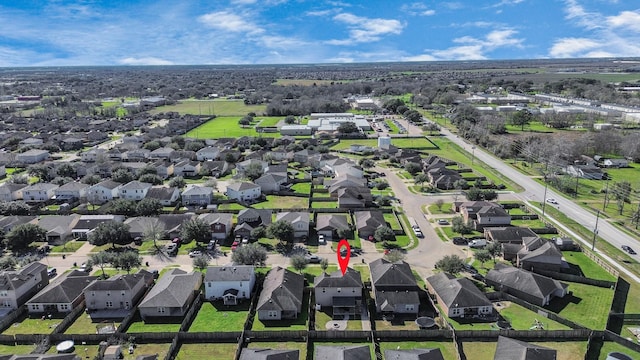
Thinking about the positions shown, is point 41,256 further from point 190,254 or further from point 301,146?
point 301,146

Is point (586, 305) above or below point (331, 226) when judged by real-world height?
below

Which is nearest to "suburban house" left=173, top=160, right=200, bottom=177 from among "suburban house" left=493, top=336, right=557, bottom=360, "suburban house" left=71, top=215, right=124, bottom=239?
"suburban house" left=71, top=215, right=124, bottom=239

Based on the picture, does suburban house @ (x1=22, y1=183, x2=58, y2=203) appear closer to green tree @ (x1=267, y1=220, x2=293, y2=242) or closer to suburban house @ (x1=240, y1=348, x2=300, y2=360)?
green tree @ (x1=267, y1=220, x2=293, y2=242)

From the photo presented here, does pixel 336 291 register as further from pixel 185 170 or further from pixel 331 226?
pixel 185 170

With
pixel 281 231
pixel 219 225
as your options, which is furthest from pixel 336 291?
pixel 219 225

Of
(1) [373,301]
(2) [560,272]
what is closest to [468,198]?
(2) [560,272]

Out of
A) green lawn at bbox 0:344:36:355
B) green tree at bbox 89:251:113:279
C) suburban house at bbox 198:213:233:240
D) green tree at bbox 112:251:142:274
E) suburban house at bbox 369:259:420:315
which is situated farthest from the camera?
suburban house at bbox 198:213:233:240
